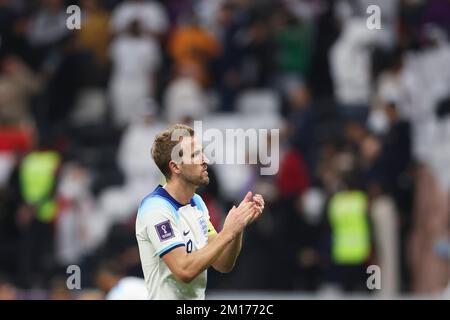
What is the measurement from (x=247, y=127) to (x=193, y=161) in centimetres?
908

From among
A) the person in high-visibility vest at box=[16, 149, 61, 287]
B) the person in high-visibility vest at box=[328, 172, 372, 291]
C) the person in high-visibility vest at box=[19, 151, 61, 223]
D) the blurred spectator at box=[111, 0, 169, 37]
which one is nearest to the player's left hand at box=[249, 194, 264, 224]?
the person in high-visibility vest at box=[328, 172, 372, 291]

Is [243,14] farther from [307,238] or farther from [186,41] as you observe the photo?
[307,238]

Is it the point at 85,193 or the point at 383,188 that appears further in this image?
the point at 85,193

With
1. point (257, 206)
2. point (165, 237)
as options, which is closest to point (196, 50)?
point (165, 237)

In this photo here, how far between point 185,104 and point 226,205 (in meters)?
2.30

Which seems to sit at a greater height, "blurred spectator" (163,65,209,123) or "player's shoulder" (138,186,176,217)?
"blurred spectator" (163,65,209,123)

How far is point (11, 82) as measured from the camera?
17688 mm

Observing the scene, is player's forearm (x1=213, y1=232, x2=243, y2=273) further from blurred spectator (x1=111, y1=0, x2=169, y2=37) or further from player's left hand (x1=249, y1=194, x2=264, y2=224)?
blurred spectator (x1=111, y1=0, x2=169, y2=37)

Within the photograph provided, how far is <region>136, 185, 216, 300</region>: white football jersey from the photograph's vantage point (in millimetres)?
7246

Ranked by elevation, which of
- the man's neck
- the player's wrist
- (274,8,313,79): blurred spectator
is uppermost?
(274,8,313,79): blurred spectator

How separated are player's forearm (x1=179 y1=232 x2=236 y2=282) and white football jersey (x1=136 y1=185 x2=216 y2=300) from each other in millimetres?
151

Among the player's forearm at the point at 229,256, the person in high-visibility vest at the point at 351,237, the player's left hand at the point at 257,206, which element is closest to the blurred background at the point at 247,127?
the person in high-visibility vest at the point at 351,237

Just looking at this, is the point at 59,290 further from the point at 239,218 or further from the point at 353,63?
the point at 239,218
